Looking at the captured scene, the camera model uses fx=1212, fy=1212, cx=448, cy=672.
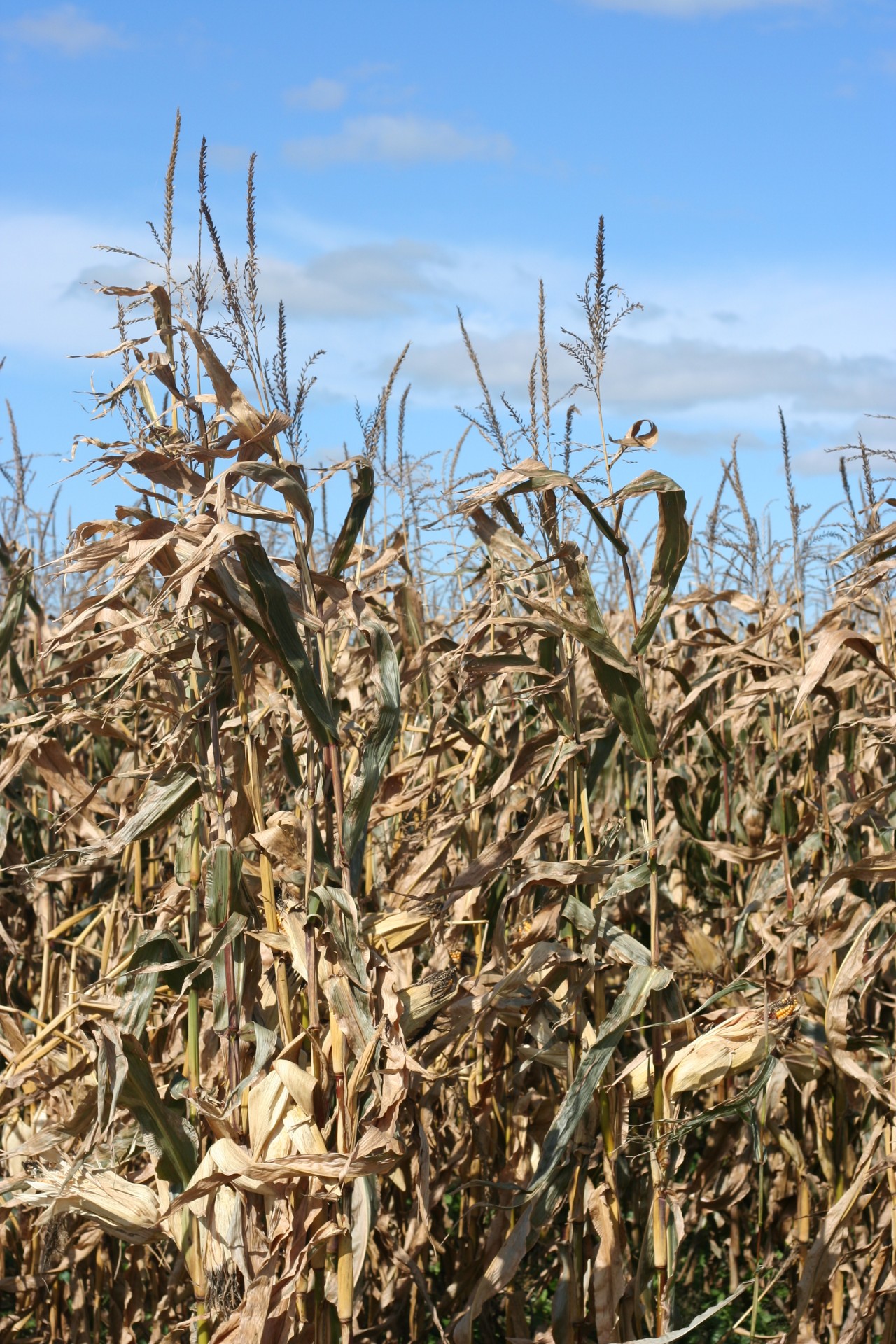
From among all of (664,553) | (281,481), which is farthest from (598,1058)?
(281,481)

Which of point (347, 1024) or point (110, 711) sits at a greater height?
point (110, 711)

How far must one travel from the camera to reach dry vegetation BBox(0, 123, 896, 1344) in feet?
6.88

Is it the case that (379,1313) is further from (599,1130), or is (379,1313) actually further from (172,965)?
(172,965)

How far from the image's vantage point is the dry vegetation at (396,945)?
210 centimetres

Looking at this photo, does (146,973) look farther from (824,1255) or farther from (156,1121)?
(824,1255)

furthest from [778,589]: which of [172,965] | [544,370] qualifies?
[172,965]

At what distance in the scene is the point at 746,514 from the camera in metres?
3.78

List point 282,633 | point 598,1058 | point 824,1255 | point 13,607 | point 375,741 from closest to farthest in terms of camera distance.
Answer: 1. point 282,633
2. point 375,741
3. point 598,1058
4. point 824,1255
5. point 13,607

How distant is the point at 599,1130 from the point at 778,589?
244 cm

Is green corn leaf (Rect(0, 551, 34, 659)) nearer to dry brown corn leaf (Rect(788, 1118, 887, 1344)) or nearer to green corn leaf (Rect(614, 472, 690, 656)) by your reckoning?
green corn leaf (Rect(614, 472, 690, 656))

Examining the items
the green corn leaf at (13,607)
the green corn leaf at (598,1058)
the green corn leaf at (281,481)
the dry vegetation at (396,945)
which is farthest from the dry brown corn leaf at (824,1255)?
the green corn leaf at (13,607)

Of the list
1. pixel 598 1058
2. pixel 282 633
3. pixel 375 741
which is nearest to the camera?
pixel 282 633

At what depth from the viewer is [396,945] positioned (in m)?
2.46

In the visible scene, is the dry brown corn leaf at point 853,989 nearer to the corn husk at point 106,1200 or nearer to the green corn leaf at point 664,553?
the green corn leaf at point 664,553
